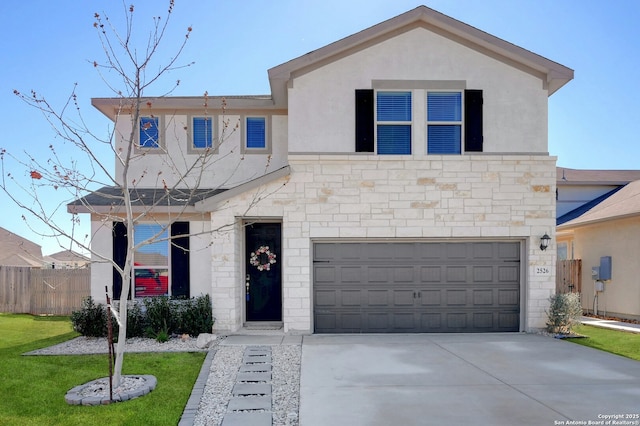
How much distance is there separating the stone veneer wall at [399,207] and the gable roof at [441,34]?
2.01 metres

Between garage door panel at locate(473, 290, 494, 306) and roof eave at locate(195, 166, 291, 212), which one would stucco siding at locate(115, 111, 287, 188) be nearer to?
roof eave at locate(195, 166, 291, 212)

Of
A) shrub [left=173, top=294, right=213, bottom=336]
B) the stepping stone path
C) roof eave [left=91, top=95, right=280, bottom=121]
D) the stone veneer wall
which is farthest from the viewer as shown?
roof eave [left=91, top=95, right=280, bottom=121]

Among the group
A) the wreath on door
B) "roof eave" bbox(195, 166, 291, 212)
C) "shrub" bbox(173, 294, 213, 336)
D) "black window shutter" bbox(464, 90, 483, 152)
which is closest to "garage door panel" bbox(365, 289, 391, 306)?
the wreath on door

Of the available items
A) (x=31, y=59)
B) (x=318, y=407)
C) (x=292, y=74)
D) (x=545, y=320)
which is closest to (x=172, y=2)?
(x=292, y=74)

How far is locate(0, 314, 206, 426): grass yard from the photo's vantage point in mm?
5438

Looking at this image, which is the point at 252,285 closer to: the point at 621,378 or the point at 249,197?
the point at 249,197

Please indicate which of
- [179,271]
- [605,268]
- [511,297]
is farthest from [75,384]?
[605,268]

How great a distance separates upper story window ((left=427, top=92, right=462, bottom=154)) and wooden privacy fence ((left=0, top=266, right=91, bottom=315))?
40.4ft

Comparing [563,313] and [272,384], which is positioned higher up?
[563,313]

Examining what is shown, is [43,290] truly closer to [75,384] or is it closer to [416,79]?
[75,384]

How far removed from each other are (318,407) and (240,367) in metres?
2.44

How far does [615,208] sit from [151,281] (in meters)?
13.9

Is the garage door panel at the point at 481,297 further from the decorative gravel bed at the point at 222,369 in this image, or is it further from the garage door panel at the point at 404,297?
the decorative gravel bed at the point at 222,369

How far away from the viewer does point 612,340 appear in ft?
33.6
